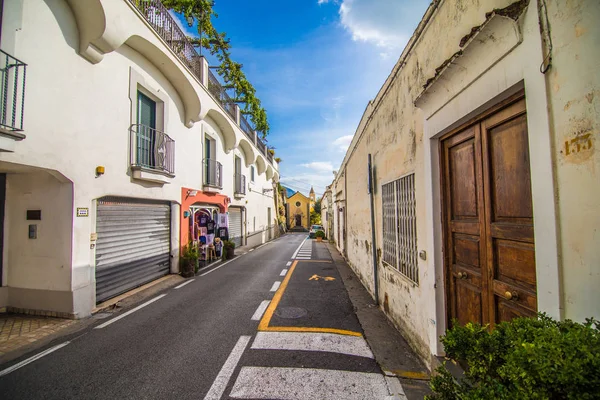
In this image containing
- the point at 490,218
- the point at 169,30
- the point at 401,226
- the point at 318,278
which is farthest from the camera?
the point at 169,30

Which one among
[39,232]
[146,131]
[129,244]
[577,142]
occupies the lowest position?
[129,244]

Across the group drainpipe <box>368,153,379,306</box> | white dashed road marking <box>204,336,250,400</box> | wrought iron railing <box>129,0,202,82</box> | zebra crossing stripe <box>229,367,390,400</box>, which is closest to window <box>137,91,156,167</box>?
wrought iron railing <box>129,0,202,82</box>

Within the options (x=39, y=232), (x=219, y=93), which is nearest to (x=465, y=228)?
(x=39, y=232)

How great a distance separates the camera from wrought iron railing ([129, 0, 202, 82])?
7.89 m

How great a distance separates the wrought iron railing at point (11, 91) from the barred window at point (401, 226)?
6.34m

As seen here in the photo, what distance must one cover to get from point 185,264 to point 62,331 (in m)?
4.21

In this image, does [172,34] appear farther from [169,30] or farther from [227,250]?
[227,250]

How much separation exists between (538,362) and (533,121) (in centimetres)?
154

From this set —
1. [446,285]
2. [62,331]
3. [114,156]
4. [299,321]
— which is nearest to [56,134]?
[114,156]

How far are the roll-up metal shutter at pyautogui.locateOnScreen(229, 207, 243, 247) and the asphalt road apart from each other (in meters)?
9.48

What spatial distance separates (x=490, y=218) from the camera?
240 centimetres

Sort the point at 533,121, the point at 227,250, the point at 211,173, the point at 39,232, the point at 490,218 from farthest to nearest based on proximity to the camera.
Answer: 1. the point at 227,250
2. the point at 211,173
3. the point at 39,232
4. the point at 490,218
5. the point at 533,121

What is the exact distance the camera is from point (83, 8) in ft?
17.7

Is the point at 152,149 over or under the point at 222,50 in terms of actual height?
under
